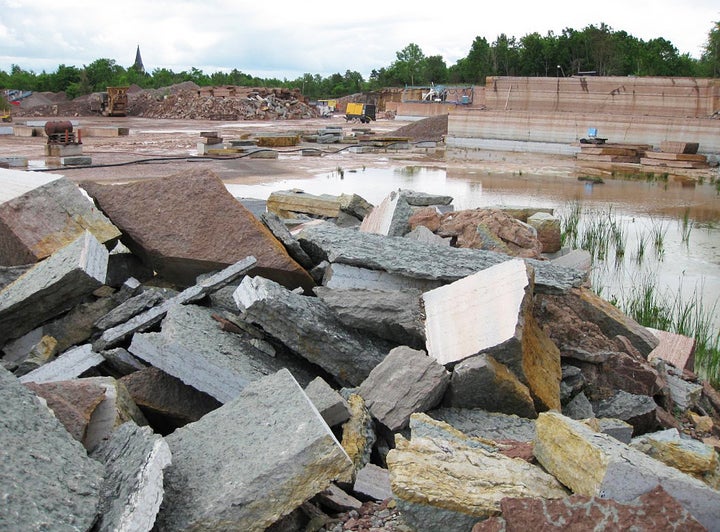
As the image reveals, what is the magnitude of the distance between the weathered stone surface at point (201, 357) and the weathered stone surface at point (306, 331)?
181 millimetres

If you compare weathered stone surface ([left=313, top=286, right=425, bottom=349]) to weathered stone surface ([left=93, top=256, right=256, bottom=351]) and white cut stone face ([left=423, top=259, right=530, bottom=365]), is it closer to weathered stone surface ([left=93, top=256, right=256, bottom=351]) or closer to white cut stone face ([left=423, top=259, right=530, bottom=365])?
white cut stone face ([left=423, top=259, right=530, bottom=365])

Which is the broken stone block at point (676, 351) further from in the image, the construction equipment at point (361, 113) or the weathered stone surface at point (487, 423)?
the construction equipment at point (361, 113)

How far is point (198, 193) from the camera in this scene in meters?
5.11

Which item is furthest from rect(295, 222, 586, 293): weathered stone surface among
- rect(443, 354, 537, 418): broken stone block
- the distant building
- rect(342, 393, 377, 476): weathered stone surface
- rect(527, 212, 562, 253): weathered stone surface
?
the distant building

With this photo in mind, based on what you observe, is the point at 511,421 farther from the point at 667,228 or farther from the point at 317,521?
the point at 667,228

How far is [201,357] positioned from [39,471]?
1205 millimetres

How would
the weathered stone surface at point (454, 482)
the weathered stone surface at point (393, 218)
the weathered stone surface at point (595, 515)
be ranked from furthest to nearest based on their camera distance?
the weathered stone surface at point (393, 218)
the weathered stone surface at point (454, 482)
the weathered stone surface at point (595, 515)

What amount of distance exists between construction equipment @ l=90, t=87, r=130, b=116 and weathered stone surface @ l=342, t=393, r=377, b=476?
145ft

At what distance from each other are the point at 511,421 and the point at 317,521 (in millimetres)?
1149

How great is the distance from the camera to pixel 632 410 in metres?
3.90

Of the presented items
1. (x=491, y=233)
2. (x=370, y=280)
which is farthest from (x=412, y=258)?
(x=491, y=233)

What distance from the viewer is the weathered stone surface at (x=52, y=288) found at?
4020 mm

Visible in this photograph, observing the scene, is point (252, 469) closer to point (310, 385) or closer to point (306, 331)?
point (310, 385)

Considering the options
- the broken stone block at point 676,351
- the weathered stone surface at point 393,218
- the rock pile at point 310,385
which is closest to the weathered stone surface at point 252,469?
the rock pile at point 310,385
